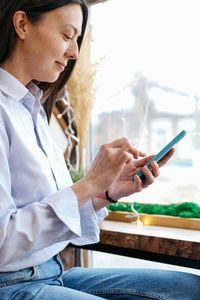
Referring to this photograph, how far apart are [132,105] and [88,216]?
0.98 m

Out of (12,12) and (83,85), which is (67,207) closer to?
(12,12)

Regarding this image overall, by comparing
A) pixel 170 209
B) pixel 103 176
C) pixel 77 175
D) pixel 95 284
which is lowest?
pixel 95 284

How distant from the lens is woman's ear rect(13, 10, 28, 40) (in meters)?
0.94

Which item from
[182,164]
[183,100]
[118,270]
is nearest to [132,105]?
[183,100]

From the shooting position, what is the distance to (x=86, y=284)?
1.06 metres

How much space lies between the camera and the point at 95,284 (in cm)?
105

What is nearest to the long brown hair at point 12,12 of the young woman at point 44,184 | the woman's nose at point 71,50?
the young woman at point 44,184

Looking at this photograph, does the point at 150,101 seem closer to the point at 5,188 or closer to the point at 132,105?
the point at 132,105

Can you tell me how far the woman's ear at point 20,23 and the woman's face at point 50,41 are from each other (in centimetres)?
1

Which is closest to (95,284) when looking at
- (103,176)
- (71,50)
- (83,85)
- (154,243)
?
(154,243)

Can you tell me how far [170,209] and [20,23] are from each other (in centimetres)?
100

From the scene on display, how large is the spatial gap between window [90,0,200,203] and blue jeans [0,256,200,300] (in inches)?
29.8

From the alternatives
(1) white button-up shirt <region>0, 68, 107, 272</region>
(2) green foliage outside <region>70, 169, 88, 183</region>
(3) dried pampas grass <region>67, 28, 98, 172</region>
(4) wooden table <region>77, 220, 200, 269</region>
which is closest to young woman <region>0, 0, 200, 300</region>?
(1) white button-up shirt <region>0, 68, 107, 272</region>

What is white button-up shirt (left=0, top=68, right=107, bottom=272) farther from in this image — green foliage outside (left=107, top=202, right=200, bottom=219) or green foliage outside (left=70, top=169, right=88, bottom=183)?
green foliage outside (left=70, top=169, right=88, bottom=183)
